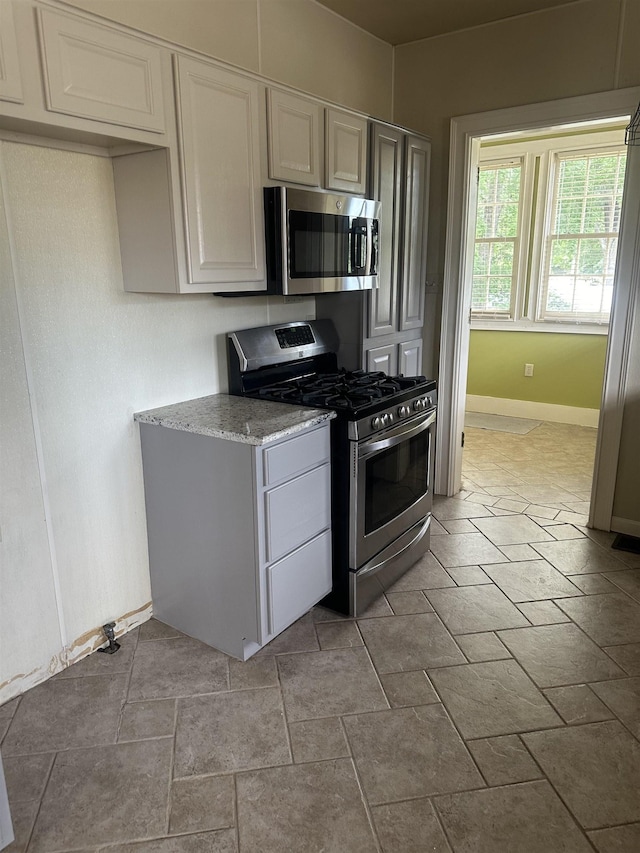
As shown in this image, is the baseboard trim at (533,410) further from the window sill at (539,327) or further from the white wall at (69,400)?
the white wall at (69,400)

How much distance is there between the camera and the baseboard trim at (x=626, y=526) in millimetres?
3348

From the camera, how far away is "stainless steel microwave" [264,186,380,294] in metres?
2.44

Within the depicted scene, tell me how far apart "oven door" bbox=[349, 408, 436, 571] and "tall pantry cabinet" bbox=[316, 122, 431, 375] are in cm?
61

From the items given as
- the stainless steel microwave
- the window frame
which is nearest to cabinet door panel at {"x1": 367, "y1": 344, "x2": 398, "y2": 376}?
the stainless steel microwave

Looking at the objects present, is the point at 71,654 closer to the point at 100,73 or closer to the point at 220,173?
the point at 220,173

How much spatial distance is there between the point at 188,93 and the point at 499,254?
4.51 m

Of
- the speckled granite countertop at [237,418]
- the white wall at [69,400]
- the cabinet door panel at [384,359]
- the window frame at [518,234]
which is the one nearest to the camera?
the white wall at [69,400]

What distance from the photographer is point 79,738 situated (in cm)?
195

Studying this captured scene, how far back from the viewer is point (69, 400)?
7.16 ft

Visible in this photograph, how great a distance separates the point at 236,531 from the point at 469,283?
91.6 inches

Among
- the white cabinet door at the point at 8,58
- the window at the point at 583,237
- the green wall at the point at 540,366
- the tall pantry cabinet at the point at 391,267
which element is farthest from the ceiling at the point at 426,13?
the green wall at the point at 540,366

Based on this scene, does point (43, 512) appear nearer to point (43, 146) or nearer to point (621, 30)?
point (43, 146)

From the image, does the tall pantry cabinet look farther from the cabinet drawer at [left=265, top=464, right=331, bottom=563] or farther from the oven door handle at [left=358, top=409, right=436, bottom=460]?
the cabinet drawer at [left=265, top=464, right=331, bottom=563]

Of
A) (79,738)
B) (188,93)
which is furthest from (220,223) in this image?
(79,738)
